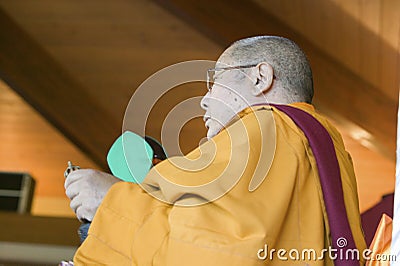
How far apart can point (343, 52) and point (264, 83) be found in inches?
95.1

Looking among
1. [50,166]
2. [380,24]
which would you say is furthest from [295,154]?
[50,166]

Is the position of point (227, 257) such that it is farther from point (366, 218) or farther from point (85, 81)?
point (85, 81)

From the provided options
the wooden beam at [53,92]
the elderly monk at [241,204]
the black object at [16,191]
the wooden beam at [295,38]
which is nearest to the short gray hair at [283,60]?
the elderly monk at [241,204]

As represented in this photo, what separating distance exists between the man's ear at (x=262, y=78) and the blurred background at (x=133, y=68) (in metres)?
2.04

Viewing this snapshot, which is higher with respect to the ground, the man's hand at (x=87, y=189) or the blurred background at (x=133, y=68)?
the blurred background at (x=133, y=68)

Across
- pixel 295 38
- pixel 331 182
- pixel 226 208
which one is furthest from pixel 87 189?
pixel 295 38

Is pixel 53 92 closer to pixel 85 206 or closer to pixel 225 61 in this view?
pixel 225 61

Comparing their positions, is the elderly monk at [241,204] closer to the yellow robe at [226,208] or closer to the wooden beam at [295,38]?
the yellow robe at [226,208]

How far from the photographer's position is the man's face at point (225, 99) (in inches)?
57.5

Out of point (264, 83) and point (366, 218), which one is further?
point (366, 218)

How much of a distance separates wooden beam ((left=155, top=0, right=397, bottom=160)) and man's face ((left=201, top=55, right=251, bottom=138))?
2.39 m

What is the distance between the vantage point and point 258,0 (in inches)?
152

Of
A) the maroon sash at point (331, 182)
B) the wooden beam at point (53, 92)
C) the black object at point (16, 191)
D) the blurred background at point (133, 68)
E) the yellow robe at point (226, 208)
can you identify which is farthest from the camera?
the black object at point (16, 191)

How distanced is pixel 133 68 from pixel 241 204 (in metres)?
3.85
